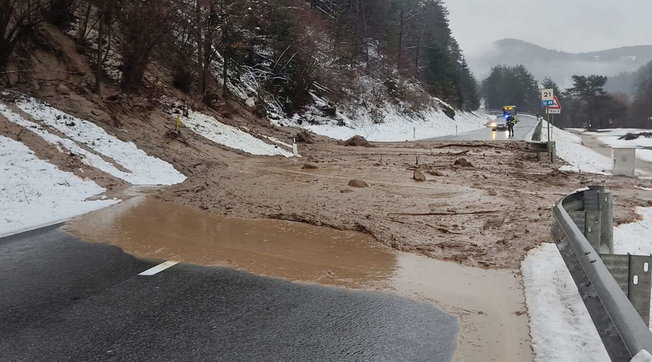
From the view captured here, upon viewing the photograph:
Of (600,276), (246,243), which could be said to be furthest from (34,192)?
(600,276)

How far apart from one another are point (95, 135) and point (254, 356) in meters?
12.8

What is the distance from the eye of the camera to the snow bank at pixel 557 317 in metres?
3.72

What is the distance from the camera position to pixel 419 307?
4.82 meters

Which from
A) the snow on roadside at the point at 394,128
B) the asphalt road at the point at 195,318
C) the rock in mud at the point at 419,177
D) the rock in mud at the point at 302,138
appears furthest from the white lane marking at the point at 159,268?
the snow on roadside at the point at 394,128

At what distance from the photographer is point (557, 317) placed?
4.38 metres

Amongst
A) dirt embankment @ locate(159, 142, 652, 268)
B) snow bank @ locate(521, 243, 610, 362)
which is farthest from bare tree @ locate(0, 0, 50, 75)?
snow bank @ locate(521, 243, 610, 362)

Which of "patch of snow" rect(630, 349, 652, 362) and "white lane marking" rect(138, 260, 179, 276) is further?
"white lane marking" rect(138, 260, 179, 276)

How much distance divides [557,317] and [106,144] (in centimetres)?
1332

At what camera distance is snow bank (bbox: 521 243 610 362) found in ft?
Result: 12.2

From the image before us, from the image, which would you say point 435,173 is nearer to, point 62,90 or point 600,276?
point 600,276

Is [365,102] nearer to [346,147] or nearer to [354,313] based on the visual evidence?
[346,147]

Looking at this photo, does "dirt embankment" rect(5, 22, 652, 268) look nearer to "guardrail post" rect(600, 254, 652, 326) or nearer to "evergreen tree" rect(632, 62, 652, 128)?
"guardrail post" rect(600, 254, 652, 326)

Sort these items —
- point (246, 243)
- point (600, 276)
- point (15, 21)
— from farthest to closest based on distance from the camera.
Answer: point (15, 21)
point (246, 243)
point (600, 276)

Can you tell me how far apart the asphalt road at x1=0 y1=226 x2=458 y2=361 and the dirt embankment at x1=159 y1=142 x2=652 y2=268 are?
2.22 metres
